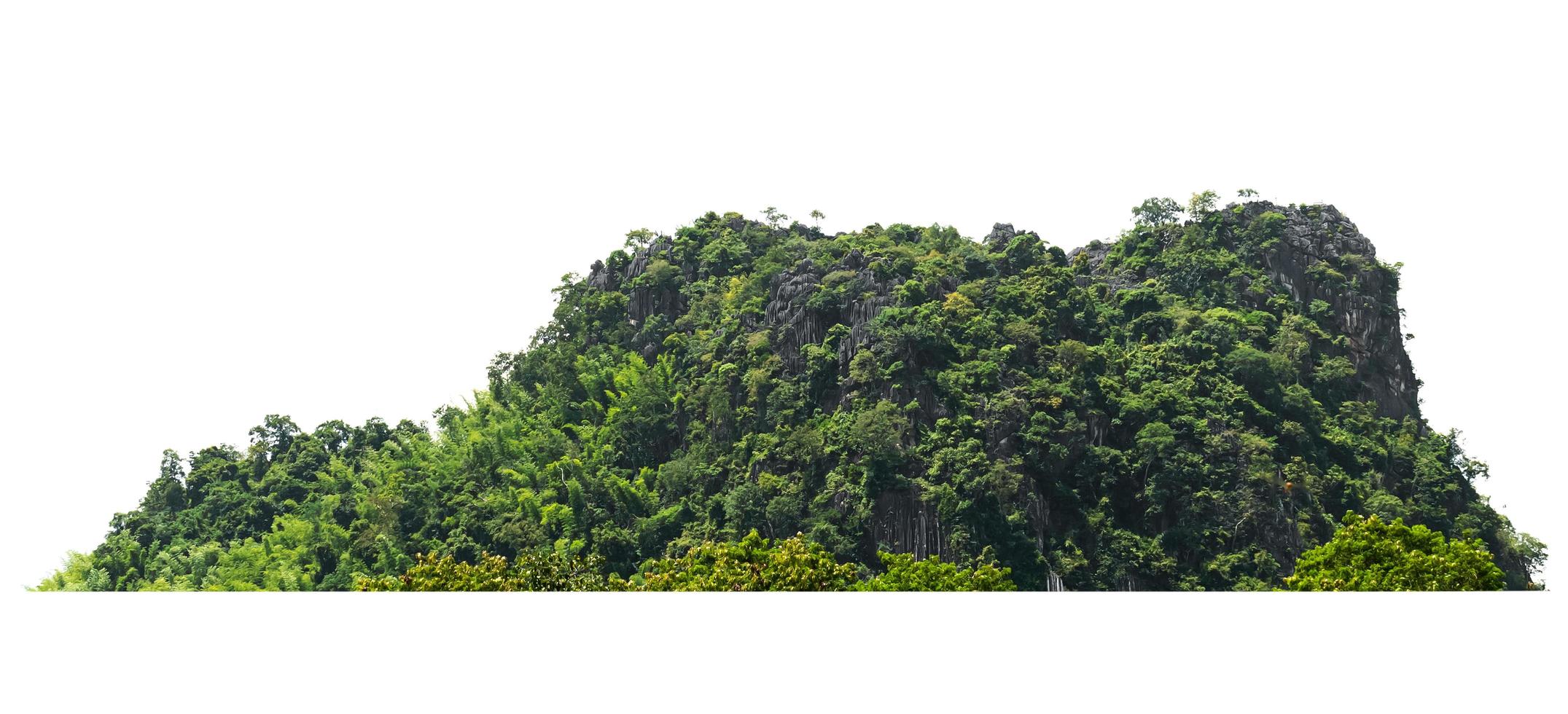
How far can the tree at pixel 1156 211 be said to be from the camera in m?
49.5

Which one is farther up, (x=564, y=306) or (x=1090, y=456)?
(x=564, y=306)

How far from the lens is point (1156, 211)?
49688mm

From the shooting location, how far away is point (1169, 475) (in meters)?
37.4

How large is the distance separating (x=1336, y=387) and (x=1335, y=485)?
203 inches

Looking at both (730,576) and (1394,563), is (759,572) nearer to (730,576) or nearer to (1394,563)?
(730,576)

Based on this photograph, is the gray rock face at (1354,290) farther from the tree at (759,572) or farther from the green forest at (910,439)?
the tree at (759,572)

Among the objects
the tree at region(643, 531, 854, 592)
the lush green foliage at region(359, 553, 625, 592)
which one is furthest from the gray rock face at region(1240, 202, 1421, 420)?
the lush green foliage at region(359, 553, 625, 592)

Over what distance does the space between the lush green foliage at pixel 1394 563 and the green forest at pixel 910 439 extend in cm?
645

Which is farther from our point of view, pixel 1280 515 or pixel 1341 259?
pixel 1341 259

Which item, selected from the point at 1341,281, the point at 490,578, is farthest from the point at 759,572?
the point at 1341,281

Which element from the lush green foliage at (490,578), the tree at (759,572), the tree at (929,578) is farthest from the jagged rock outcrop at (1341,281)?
the lush green foliage at (490,578)

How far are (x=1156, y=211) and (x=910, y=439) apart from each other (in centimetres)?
1751
